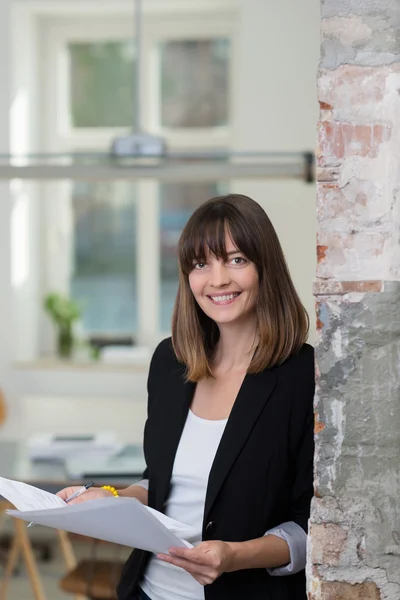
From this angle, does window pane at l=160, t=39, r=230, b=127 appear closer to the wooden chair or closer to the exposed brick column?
the wooden chair

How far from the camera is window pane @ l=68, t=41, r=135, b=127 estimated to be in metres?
5.91

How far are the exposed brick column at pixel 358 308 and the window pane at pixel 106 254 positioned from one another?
14.7 feet

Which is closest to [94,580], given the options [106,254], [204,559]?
[204,559]

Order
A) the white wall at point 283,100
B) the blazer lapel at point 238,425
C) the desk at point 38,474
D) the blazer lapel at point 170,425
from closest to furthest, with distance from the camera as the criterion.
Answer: the blazer lapel at point 238,425
the blazer lapel at point 170,425
the desk at point 38,474
the white wall at point 283,100

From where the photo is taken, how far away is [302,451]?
1.92 meters

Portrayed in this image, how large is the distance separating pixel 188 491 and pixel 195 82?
4275 mm

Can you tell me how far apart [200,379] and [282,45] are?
361cm

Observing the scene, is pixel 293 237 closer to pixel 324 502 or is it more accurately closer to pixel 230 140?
pixel 230 140

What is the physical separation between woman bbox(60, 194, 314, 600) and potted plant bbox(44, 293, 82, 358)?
3.77 m

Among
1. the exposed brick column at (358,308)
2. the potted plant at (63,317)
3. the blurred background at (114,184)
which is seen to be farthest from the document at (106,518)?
the potted plant at (63,317)

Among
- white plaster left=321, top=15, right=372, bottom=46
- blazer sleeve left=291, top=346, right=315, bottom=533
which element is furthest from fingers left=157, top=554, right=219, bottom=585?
white plaster left=321, top=15, right=372, bottom=46

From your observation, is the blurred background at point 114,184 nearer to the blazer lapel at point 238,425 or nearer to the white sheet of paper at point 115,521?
the blazer lapel at point 238,425

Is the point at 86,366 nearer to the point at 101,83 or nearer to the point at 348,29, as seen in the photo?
the point at 101,83

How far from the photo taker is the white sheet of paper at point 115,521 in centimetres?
160
